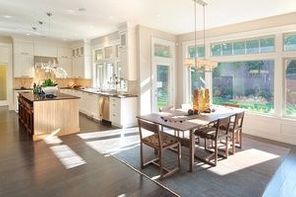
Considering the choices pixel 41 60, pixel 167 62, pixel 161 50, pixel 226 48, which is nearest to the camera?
pixel 226 48

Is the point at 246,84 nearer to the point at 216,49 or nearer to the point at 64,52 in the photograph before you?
the point at 216,49

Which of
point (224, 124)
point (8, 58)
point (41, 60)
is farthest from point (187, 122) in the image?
point (8, 58)

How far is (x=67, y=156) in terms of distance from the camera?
13.9 ft

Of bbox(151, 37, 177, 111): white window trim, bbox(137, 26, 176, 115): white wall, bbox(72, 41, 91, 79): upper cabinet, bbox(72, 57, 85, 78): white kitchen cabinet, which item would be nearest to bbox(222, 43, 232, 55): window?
bbox(151, 37, 177, 111): white window trim

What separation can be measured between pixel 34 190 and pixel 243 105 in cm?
533

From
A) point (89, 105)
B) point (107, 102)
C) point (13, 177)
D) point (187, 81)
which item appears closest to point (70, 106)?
point (107, 102)

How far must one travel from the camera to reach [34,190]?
296 centimetres

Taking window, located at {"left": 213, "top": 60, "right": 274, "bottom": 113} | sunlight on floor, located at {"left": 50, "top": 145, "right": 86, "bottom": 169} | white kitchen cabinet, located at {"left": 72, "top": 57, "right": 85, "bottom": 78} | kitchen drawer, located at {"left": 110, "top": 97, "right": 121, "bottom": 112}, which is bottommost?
sunlight on floor, located at {"left": 50, "top": 145, "right": 86, "bottom": 169}

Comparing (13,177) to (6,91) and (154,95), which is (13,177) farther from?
(6,91)

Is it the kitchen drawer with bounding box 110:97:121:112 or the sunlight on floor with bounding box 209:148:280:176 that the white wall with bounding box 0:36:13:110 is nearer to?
the kitchen drawer with bounding box 110:97:121:112

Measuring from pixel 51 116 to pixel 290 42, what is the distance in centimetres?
592

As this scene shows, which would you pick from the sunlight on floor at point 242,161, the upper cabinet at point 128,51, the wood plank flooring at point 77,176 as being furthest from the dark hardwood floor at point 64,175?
the upper cabinet at point 128,51

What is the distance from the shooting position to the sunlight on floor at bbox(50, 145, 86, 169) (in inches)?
152

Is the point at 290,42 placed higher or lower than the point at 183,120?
higher
